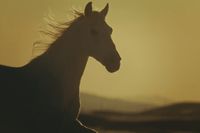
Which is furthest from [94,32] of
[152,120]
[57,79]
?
[152,120]

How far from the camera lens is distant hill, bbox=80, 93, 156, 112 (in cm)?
169

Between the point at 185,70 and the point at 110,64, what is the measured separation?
0.94 feet

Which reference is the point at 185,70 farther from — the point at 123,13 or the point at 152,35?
the point at 123,13

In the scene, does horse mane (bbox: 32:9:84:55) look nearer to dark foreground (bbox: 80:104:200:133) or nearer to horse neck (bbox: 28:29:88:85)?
horse neck (bbox: 28:29:88:85)

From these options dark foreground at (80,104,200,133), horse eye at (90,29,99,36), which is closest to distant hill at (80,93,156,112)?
dark foreground at (80,104,200,133)

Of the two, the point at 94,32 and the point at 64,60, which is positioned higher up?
the point at 94,32

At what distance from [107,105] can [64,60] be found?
0.23 meters

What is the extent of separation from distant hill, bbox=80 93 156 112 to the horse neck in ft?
0.26

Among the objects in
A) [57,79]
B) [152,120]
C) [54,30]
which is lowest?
[152,120]

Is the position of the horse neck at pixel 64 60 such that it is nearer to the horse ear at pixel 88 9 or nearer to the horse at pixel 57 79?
the horse at pixel 57 79

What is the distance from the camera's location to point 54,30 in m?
1.72

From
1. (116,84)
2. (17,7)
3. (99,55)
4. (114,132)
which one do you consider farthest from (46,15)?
(114,132)

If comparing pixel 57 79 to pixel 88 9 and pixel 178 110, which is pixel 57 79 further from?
pixel 178 110

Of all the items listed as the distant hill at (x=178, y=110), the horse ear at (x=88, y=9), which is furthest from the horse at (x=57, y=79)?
the distant hill at (x=178, y=110)
